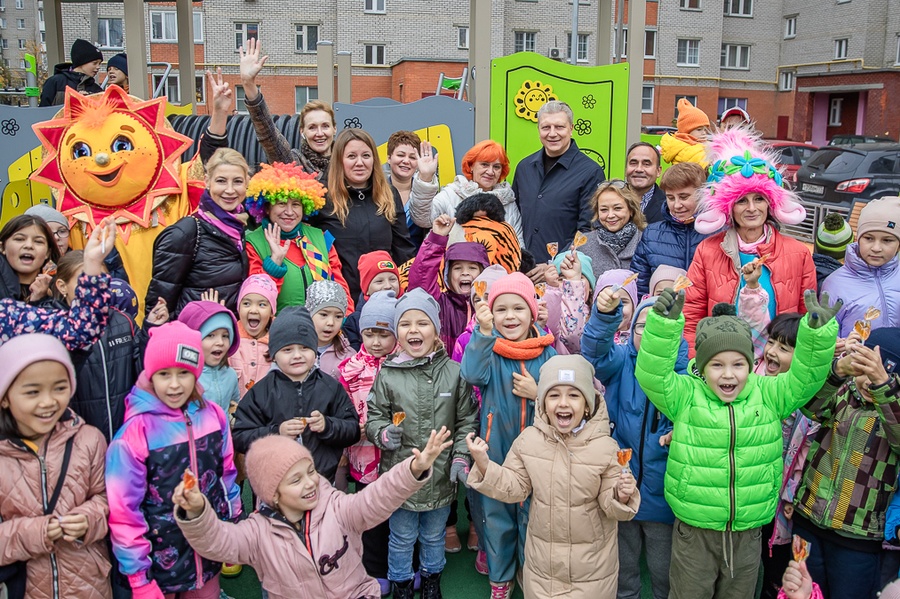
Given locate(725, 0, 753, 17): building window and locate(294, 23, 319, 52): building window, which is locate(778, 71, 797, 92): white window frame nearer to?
locate(725, 0, 753, 17): building window

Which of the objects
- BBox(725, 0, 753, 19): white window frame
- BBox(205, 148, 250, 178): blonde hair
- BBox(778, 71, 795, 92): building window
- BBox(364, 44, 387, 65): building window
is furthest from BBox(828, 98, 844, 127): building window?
BBox(205, 148, 250, 178): blonde hair

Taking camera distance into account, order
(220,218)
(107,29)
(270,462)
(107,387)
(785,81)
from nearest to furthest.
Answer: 1. (270,462)
2. (107,387)
3. (220,218)
4. (107,29)
5. (785,81)

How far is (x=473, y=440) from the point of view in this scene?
2.92 meters

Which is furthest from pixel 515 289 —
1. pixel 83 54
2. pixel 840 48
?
pixel 840 48

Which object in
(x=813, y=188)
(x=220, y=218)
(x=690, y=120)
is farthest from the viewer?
Result: (x=813, y=188)

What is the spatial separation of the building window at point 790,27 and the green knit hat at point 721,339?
135 ft

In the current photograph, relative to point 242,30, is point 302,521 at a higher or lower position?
lower

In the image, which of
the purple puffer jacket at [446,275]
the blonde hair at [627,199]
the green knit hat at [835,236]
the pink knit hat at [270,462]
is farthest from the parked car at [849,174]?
the pink knit hat at [270,462]

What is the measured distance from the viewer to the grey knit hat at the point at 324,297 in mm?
3885

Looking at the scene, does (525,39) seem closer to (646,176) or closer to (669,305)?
(646,176)

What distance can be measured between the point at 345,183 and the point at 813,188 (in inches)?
493

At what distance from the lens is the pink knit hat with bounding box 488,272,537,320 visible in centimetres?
338

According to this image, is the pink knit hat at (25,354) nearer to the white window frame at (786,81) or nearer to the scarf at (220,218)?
the scarf at (220,218)

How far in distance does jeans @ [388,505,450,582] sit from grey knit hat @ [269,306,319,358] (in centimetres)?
91
